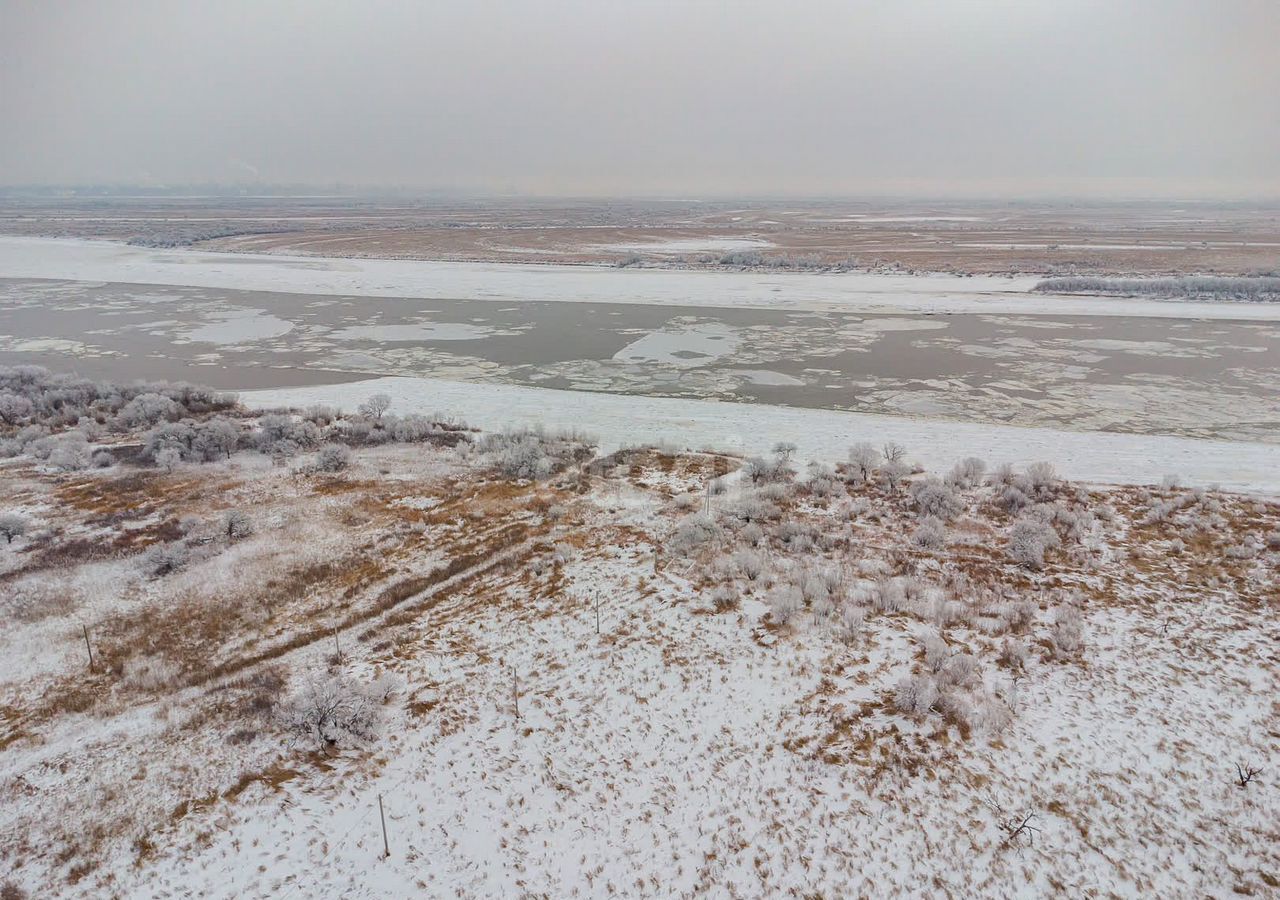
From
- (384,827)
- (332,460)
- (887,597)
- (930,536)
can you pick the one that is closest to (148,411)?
(332,460)

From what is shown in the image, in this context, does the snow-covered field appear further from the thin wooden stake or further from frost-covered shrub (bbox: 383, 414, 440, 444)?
frost-covered shrub (bbox: 383, 414, 440, 444)

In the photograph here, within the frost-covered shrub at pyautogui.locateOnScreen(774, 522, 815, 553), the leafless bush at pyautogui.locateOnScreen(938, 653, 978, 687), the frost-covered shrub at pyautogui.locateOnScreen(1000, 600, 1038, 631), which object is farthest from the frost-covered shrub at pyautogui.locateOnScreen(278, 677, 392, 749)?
the frost-covered shrub at pyautogui.locateOnScreen(1000, 600, 1038, 631)

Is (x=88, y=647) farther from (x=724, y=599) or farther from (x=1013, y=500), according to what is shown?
(x=1013, y=500)

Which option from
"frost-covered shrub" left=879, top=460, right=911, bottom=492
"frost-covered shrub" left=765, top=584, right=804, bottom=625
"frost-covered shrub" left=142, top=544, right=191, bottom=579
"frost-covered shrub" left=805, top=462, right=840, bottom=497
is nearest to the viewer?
"frost-covered shrub" left=765, top=584, right=804, bottom=625

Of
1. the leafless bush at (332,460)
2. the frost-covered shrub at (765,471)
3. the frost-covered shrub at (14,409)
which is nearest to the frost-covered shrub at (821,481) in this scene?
the frost-covered shrub at (765,471)

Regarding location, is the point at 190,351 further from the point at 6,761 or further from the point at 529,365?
the point at 6,761

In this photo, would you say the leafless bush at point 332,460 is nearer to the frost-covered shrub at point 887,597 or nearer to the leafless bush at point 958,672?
the frost-covered shrub at point 887,597
